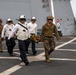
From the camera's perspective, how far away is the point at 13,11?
33.4 metres

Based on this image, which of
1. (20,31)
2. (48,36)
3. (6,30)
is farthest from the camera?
(6,30)

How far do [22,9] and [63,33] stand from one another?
6.29 metres

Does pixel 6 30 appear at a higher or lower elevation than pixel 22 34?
higher

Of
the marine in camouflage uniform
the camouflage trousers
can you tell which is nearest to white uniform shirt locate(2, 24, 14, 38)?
the marine in camouflage uniform

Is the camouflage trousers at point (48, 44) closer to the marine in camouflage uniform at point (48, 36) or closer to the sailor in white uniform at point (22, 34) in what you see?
the marine in camouflage uniform at point (48, 36)

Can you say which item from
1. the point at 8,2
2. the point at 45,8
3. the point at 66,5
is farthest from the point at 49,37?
the point at 66,5

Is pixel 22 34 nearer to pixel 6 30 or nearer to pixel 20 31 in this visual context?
pixel 20 31

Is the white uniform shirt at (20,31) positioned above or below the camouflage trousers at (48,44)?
above

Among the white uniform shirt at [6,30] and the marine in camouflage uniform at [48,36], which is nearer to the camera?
the marine in camouflage uniform at [48,36]

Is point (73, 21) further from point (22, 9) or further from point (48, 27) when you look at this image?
point (48, 27)

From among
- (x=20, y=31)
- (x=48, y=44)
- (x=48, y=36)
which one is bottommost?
(x=48, y=44)

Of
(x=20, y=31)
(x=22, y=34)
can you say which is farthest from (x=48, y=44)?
(x=20, y=31)

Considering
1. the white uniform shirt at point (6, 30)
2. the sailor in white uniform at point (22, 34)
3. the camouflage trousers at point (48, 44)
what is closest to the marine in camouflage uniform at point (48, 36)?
the camouflage trousers at point (48, 44)

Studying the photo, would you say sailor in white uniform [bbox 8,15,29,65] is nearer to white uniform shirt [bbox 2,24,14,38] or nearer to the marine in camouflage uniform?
the marine in camouflage uniform
